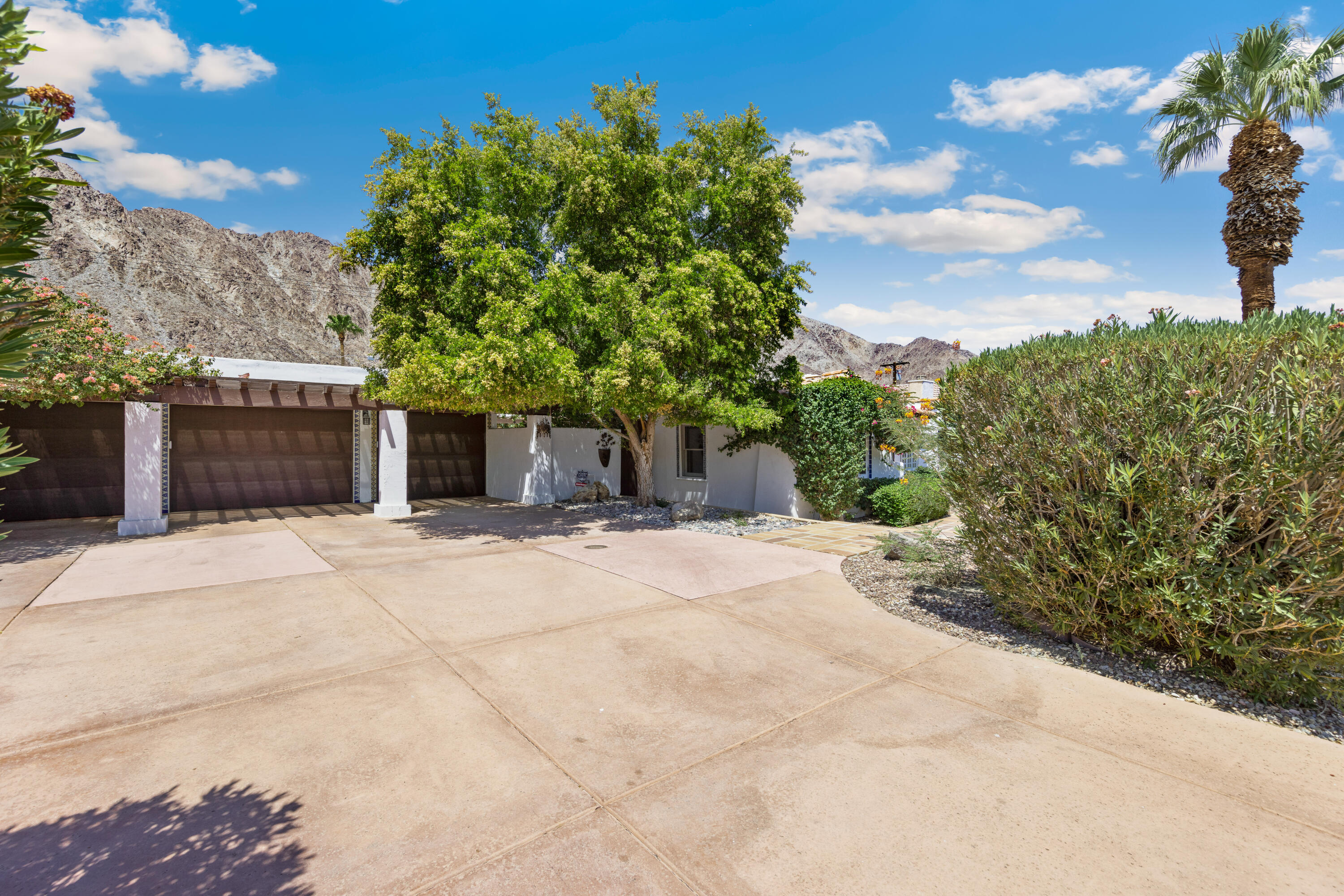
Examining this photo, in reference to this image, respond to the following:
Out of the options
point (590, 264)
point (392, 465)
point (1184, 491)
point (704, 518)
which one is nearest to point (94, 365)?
point (392, 465)

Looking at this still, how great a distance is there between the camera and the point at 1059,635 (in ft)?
18.0

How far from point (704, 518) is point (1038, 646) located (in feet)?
26.4

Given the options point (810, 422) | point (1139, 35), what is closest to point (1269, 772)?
point (810, 422)

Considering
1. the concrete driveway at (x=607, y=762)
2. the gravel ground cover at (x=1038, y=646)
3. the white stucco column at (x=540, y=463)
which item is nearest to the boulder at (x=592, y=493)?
the white stucco column at (x=540, y=463)

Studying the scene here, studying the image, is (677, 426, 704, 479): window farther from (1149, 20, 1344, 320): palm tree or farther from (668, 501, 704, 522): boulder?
(1149, 20, 1344, 320): palm tree

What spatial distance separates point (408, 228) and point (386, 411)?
15.5 ft

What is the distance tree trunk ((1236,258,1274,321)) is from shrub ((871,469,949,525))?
7.52m

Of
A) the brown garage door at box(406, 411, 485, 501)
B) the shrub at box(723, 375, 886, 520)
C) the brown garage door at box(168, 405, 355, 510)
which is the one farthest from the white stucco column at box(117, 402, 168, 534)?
the shrub at box(723, 375, 886, 520)

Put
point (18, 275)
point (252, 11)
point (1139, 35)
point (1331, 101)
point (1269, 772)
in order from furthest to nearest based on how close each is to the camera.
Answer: point (252, 11), point (1331, 101), point (1139, 35), point (1269, 772), point (18, 275)

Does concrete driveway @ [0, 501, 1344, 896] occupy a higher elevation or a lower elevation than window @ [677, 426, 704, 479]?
lower

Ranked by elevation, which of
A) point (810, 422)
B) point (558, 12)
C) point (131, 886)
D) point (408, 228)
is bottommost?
point (131, 886)

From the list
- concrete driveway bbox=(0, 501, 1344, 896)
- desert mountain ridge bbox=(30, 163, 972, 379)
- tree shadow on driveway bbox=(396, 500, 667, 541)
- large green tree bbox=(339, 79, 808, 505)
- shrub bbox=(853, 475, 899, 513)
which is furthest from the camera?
desert mountain ridge bbox=(30, 163, 972, 379)

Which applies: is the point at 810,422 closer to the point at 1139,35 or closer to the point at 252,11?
the point at 1139,35

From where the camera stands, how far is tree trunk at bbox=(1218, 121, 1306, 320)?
11.6 metres
